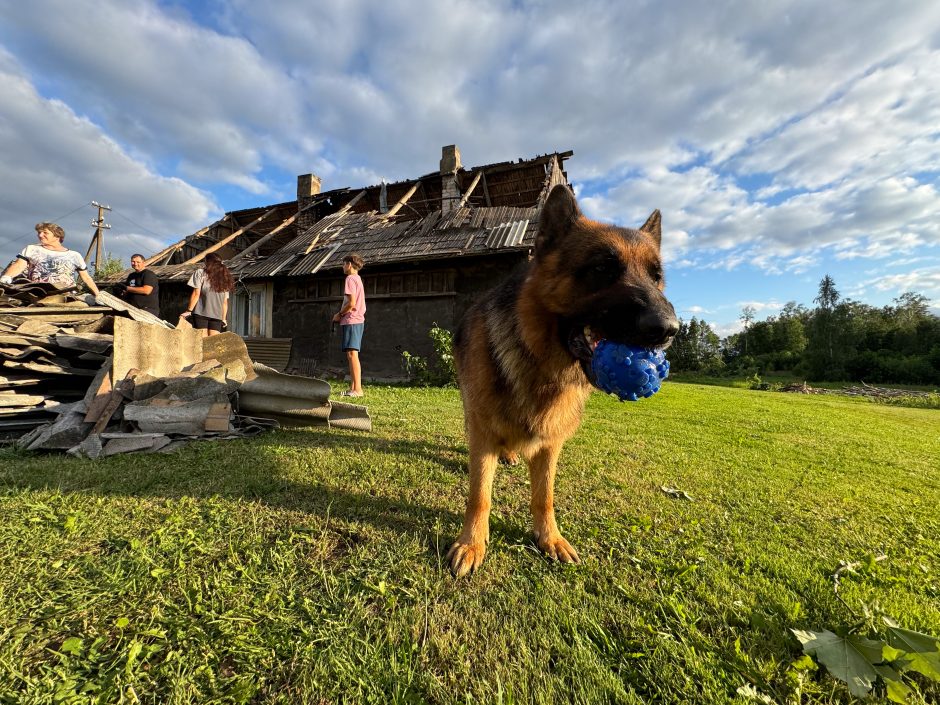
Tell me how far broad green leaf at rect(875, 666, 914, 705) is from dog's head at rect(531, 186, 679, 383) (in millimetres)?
1237

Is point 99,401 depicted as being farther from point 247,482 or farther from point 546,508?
point 546,508

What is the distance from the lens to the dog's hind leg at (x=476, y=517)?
1718 millimetres

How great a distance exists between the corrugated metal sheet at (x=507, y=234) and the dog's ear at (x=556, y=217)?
261 inches

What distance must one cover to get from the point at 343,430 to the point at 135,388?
189 cm

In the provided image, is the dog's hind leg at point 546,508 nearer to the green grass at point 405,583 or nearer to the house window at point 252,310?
the green grass at point 405,583

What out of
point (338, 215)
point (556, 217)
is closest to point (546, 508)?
point (556, 217)

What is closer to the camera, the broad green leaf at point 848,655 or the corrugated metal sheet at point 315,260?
the broad green leaf at point 848,655

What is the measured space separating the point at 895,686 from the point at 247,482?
10.1ft

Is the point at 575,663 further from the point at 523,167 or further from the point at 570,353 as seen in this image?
the point at 523,167

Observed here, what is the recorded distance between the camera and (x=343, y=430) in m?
3.90

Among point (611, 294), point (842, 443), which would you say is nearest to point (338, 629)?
point (611, 294)

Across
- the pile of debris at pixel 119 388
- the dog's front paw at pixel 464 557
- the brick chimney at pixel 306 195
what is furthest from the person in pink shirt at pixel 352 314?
the brick chimney at pixel 306 195

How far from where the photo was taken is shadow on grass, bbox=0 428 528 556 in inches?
82.7

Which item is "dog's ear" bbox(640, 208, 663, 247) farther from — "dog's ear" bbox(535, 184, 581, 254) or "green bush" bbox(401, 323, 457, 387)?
"green bush" bbox(401, 323, 457, 387)
